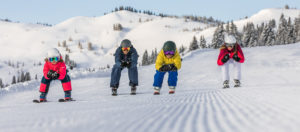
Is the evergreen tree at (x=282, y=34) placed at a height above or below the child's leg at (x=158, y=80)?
above

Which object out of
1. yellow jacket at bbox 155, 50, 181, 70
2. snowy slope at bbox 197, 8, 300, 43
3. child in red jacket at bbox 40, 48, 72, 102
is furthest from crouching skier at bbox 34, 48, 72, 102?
snowy slope at bbox 197, 8, 300, 43

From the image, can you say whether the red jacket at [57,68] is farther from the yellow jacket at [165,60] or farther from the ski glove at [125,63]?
the yellow jacket at [165,60]

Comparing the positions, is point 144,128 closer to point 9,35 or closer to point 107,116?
point 107,116

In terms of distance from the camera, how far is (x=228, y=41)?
7.75 m

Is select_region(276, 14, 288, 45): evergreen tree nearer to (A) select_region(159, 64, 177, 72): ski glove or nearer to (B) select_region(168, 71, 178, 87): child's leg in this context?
(B) select_region(168, 71, 178, 87): child's leg

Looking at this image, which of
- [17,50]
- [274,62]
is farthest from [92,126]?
[17,50]

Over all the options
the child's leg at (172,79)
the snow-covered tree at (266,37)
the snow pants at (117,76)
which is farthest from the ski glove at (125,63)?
the snow-covered tree at (266,37)

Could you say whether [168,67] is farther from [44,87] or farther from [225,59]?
[44,87]

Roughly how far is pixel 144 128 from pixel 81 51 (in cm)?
16573

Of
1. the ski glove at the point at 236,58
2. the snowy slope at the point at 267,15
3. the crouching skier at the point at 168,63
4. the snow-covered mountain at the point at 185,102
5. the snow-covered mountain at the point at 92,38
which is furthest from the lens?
the snow-covered mountain at the point at 92,38

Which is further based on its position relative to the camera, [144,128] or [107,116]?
[107,116]

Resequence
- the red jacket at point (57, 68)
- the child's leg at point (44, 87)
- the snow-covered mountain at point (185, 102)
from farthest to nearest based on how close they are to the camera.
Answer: the red jacket at point (57, 68) < the child's leg at point (44, 87) < the snow-covered mountain at point (185, 102)

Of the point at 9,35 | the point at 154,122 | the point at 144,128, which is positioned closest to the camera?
the point at 144,128

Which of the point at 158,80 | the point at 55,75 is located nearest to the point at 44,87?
the point at 55,75
